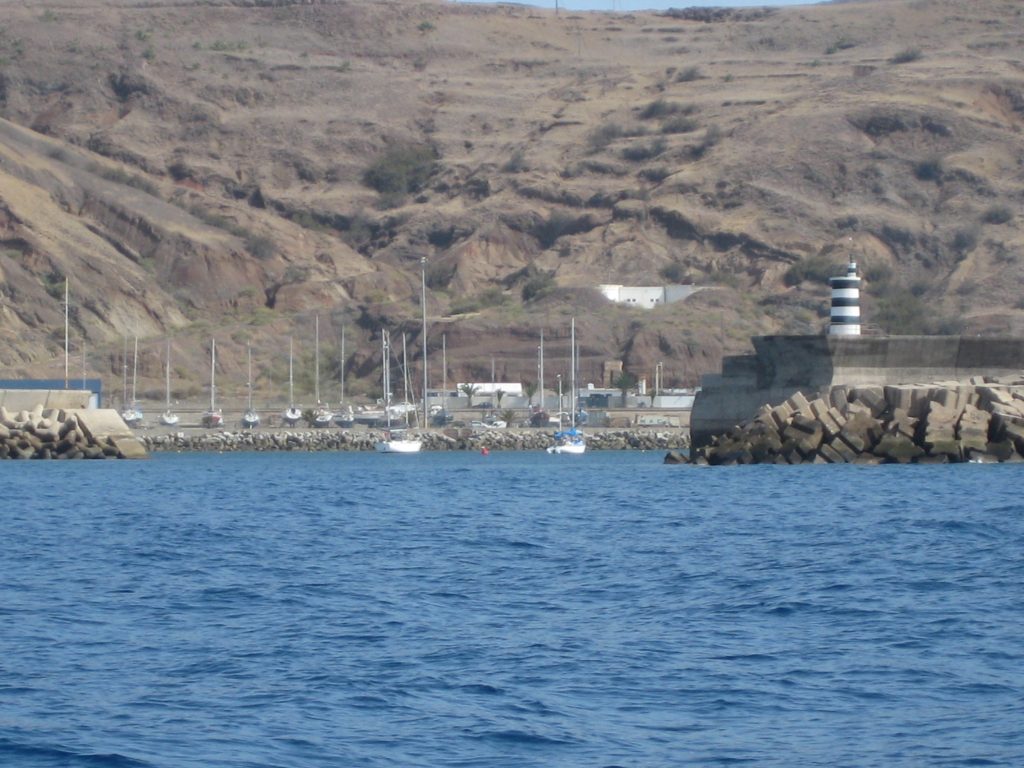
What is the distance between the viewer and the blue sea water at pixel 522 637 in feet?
40.6

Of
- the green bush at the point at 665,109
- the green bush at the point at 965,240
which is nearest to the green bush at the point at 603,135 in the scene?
the green bush at the point at 665,109

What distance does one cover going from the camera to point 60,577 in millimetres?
20984

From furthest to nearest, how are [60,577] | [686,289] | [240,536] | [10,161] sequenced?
[10,161] → [686,289] → [240,536] → [60,577]

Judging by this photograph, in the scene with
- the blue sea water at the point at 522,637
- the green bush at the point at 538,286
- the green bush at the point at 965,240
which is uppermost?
the green bush at the point at 965,240

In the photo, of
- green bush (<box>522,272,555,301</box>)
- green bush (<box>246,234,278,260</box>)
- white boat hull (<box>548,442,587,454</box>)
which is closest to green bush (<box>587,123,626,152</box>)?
green bush (<box>522,272,555,301</box>)

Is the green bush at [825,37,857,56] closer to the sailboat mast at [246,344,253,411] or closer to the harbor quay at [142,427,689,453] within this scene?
the sailboat mast at [246,344,253,411]

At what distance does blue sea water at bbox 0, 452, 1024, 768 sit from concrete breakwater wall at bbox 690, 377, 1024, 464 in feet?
34.6

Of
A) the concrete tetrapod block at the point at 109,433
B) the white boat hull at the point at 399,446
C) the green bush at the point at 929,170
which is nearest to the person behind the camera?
the concrete tetrapod block at the point at 109,433

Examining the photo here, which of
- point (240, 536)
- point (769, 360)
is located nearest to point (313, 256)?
point (769, 360)

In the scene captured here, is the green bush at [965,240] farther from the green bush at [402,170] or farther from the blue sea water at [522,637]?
the blue sea water at [522,637]

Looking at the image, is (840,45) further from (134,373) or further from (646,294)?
(134,373)

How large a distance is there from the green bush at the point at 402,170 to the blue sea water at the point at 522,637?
106 metres

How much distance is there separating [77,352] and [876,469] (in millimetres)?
61982

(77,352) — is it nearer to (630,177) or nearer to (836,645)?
(630,177)
